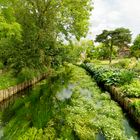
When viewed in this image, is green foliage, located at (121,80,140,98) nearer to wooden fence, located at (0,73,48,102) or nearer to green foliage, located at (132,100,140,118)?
green foliage, located at (132,100,140,118)

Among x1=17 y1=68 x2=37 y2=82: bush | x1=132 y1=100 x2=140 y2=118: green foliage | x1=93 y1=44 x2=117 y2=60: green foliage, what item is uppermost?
x1=132 y1=100 x2=140 y2=118: green foliage

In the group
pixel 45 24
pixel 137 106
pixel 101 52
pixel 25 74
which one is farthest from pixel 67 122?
pixel 101 52

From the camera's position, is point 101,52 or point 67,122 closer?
point 67,122

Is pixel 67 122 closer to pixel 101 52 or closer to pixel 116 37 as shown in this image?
pixel 116 37

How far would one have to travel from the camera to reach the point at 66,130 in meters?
11.8

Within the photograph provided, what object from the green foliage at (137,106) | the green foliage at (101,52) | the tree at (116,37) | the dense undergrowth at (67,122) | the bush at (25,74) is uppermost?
the tree at (116,37)

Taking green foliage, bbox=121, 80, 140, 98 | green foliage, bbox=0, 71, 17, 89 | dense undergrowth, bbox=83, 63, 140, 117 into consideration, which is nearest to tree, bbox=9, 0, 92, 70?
green foliage, bbox=0, 71, 17, 89

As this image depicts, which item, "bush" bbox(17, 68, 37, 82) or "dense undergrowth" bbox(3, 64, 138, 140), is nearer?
"dense undergrowth" bbox(3, 64, 138, 140)

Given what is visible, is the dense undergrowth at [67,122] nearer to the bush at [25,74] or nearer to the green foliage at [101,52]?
the bush at [25,74]

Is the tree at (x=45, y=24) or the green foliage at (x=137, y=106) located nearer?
the green foliage at (x=137, y=106)

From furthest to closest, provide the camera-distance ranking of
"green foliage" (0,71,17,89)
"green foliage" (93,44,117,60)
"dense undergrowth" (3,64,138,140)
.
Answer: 1. "green foliage" (93,44,117,60)
2. "green foliage" (0,71,17,89)
3. "dense undergrowth" (3,64,138,140)

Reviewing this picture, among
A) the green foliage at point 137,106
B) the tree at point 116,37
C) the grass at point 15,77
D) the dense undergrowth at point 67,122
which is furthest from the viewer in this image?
the tree at point 116,37

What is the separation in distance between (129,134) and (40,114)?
4.77 meters

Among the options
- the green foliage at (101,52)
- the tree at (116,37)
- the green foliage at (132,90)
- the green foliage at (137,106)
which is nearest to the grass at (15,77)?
the green foliage at (132,90)
